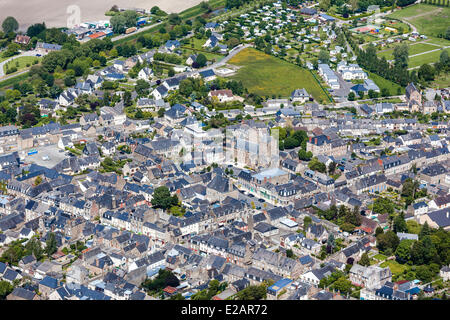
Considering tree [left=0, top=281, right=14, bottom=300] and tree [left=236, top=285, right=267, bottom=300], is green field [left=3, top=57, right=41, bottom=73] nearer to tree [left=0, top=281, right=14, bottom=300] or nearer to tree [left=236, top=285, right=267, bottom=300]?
tree [left=0, top=281, right=14, bottom=300]

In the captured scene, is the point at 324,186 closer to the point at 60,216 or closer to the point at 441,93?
the point at 60,216

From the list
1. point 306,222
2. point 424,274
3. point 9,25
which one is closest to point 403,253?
point 424,274

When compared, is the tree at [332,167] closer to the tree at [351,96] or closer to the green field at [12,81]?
the tree at [351,96]

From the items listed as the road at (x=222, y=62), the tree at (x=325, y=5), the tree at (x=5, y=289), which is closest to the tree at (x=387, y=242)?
the tree at (x=5, y=289)

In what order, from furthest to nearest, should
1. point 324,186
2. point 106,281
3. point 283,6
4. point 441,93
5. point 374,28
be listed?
point 283,6 < point 374,28 < point 441,93 < point 324,186 < point 106,281

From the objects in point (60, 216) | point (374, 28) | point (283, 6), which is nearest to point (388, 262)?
point (60, 216)

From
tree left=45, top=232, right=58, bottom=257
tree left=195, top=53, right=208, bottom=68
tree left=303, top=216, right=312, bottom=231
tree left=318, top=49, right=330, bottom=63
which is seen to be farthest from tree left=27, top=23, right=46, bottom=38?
tree left=303, top=216, right=312, bottom=231
